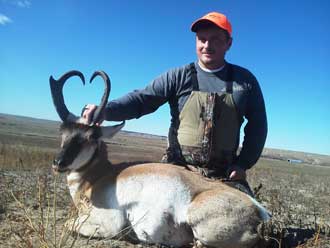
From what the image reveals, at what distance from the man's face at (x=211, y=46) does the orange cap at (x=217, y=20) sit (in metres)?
0.12

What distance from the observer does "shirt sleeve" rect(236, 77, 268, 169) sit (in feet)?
20.5

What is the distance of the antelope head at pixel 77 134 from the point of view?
586 cm

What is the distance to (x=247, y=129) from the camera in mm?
6430

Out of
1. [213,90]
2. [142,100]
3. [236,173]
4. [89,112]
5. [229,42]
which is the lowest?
[236,173]

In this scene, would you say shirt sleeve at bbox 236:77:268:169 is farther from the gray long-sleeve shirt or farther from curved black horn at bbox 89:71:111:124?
curved black horn at bbox 89:71:111:124

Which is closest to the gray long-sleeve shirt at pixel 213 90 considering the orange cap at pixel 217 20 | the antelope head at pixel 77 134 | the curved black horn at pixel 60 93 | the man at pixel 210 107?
the man at pixel 210 107

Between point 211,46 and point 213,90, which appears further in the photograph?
point 211,46

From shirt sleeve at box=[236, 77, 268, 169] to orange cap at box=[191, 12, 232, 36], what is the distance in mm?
948

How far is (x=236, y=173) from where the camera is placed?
5836 millimetres

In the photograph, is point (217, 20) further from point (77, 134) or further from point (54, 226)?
point (54, 226)

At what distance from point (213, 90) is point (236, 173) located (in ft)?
4.22

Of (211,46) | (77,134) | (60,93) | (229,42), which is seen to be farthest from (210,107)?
(60,93)

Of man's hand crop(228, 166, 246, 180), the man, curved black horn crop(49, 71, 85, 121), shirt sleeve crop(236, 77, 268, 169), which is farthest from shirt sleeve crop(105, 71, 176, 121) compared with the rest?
man's hand crop(228, 166, 246, 180)

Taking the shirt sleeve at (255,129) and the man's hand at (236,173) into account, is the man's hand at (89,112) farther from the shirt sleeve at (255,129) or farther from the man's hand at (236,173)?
the shirt sleeve at (255,129)
